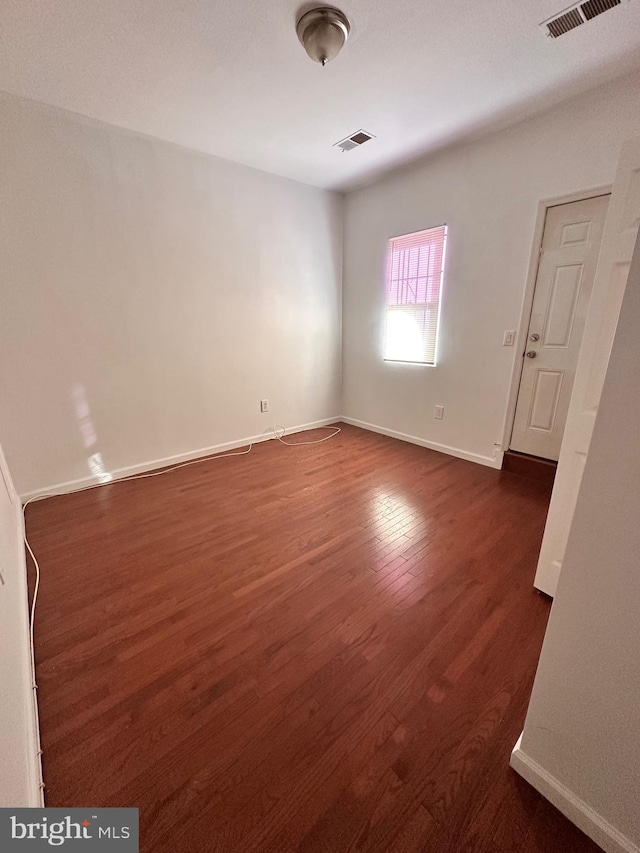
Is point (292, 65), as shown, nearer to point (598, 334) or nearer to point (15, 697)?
point (598, 334)

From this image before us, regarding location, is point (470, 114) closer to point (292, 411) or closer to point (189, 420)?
point (292, 411)

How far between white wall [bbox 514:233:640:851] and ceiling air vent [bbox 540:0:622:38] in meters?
1.89

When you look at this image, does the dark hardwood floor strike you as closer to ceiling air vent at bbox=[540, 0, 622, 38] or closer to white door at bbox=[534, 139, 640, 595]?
white door at bbox=[534, 139, 640, 595]

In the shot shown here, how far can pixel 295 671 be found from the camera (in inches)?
49.0

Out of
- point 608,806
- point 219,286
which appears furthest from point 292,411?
point 608,806

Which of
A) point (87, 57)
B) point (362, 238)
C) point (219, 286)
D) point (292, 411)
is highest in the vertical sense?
point (87, 57)

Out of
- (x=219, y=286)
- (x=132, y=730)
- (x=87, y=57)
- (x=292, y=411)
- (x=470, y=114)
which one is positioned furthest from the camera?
(x=292, y=411)

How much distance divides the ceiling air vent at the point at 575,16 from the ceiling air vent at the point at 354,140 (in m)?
1.19

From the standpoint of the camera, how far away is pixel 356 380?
4121 millimetres

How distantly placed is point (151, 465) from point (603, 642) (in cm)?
308

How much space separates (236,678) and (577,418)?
1661mm

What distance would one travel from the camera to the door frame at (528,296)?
2.27 m

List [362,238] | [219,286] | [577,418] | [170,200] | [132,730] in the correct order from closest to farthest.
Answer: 1. [132,730]
2. [577,418]
3. [170,200]
4. [219,286]
5. [362,238]

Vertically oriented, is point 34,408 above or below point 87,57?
below
